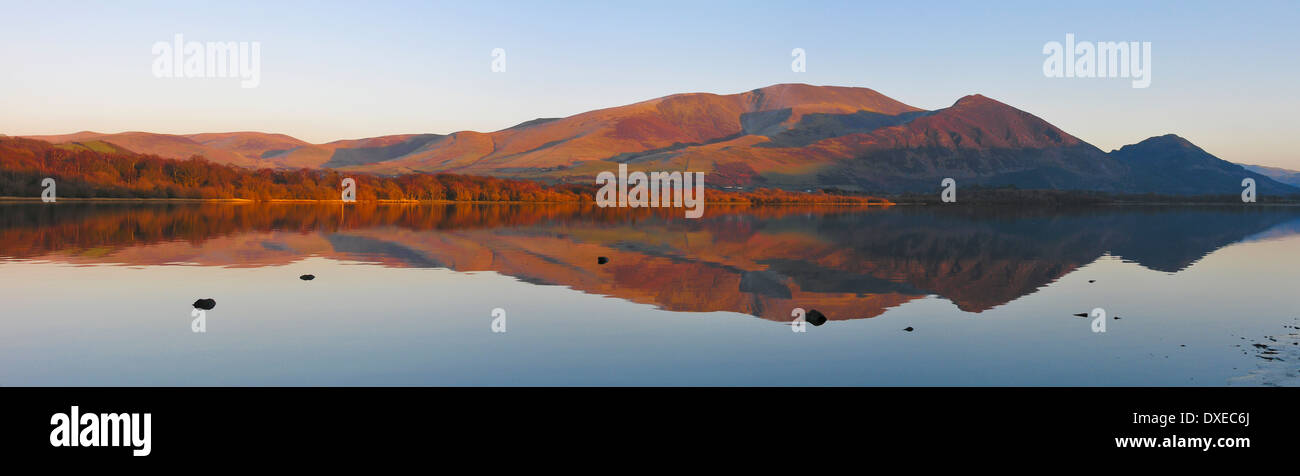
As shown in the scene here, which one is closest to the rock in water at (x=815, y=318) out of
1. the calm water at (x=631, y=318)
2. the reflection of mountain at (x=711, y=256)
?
the calm water at (x=631, y=318)

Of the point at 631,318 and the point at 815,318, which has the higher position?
the point at 815,318

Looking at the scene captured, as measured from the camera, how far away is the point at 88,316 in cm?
2138

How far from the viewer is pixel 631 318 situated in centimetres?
2212

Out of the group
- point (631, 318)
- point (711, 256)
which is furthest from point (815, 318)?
point (711, 256)

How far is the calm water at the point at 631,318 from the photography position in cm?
1580

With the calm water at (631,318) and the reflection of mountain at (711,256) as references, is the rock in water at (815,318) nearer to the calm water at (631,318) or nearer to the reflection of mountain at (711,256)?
the calm water at (631,318)

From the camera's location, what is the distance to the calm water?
15.8m

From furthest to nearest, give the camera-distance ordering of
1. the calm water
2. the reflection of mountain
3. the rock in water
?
the reflection of mountain < the rock in water < the calm water

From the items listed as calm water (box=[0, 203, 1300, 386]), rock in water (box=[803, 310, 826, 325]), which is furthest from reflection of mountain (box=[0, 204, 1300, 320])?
rock in water (box=[803, 310, 826, 325])

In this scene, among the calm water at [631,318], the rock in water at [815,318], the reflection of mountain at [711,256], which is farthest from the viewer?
the reflection of mountain at [711,256]

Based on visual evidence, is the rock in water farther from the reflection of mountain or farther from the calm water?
the reflection of mountain

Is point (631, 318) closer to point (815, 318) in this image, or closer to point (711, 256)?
point (815, 318)

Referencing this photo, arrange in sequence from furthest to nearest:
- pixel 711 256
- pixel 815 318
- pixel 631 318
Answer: pixel 711 256, pixel 631 318, pixel 815 318
